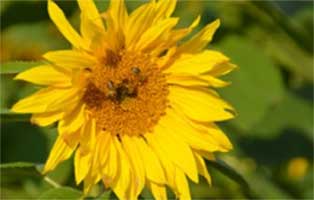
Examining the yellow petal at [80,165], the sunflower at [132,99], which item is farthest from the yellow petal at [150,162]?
the yellow petal at [80,165]

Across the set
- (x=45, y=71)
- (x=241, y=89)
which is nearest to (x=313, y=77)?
(x=241, y=89)

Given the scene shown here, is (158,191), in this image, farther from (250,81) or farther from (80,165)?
(250,81)

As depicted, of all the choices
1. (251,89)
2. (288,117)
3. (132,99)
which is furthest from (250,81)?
(132,99)

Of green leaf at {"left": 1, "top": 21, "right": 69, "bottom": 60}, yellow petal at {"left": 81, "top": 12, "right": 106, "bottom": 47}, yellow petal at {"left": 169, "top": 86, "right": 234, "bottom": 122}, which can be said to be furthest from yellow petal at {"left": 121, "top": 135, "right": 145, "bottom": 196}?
green leaf at {"left": 1, "top": 21, "right": 69, "bottom": 60}

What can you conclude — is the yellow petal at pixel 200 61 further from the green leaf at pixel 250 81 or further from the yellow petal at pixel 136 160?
the green leaf at pixel 250 81

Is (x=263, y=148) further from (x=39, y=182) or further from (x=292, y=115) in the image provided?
(x=39, y=182)

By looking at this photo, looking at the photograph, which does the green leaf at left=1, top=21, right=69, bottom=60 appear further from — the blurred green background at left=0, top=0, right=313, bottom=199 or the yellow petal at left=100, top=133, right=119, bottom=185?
the yellow petal at left=100, top=133, right=119, bottom=185
